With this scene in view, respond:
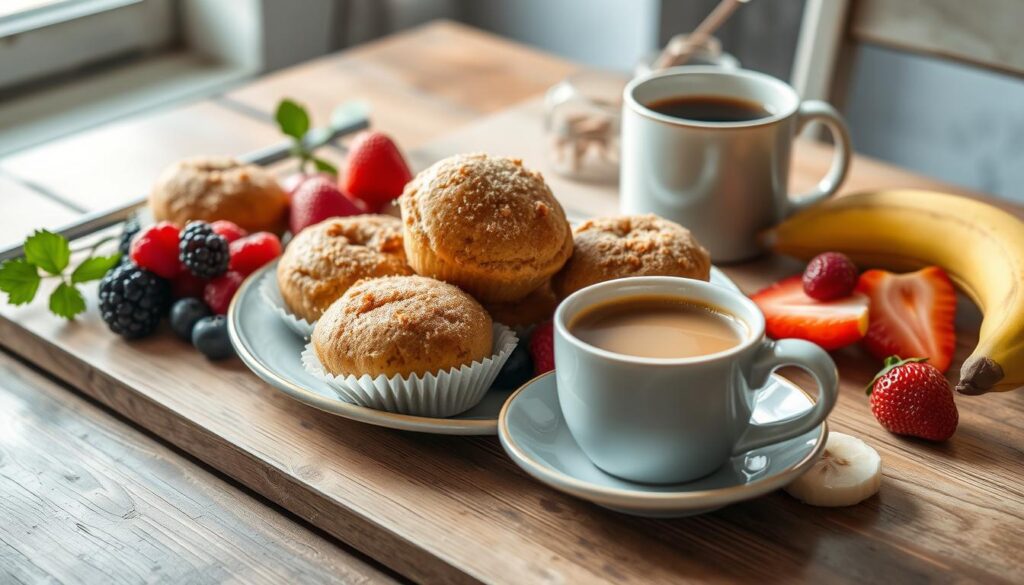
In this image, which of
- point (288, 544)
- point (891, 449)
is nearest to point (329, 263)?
point (288, 544)

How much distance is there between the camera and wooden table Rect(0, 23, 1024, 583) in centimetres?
83

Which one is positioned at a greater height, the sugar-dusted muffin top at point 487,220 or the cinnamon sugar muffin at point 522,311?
the sugar-dusted muffin top at point 487,220

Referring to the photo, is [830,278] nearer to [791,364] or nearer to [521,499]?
[791,364]

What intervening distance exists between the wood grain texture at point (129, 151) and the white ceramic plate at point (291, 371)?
45 cm

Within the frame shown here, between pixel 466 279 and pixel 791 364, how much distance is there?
1.12 ft

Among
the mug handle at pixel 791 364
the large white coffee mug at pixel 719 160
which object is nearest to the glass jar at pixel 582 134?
the large white coffee mug at pixel 719 160

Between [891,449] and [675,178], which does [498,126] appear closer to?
[675,178]

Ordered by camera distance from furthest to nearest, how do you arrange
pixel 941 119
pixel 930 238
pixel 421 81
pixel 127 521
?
pixel 941 119 < pixel 421 81 < pixel 930 238 < pixel 127 521

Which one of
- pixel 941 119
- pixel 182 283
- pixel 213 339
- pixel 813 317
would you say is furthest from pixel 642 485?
pixel 941 119

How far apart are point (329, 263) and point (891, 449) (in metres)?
0.59

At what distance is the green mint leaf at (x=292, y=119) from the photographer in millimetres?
1472

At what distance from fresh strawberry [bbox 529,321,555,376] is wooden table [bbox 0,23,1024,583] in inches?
3.7

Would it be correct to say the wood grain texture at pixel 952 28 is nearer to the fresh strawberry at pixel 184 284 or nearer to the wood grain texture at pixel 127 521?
the fresh strawberry at pixel 184 284

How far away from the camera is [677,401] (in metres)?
0.81
